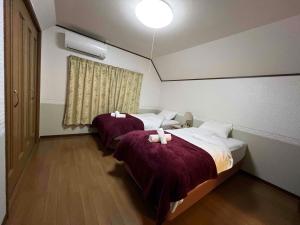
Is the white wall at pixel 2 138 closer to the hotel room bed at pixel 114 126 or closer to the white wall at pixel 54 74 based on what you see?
the hotel room bed at pixel 114 126

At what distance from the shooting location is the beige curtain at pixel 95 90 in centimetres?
310

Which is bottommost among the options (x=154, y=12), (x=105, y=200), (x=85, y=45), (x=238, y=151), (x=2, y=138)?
(x=105, y=200)

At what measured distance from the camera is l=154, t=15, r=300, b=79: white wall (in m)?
1.83

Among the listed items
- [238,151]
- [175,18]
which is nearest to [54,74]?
[175,18]

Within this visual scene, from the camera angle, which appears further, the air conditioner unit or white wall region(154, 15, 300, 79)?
the air conditioner unit

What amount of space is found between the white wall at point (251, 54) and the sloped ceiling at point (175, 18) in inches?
5.4

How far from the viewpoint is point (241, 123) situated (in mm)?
2750

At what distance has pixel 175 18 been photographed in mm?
2023

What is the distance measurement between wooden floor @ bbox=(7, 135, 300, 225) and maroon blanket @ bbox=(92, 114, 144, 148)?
0.39m

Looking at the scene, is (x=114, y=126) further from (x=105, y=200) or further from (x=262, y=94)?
(x=262, y=94)

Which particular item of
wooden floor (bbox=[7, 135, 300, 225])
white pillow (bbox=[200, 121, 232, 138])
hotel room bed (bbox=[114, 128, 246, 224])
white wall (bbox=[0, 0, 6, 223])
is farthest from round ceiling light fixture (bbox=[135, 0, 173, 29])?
wooden floor (bbox=[7, 135, 300, 225])

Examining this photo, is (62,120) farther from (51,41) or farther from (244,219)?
(244,219)

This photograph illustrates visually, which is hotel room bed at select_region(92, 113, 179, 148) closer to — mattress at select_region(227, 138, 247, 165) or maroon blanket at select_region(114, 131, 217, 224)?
maroon blanket at select_region(114, 131, 217, 224)

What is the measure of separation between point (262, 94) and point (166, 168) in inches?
90.5
